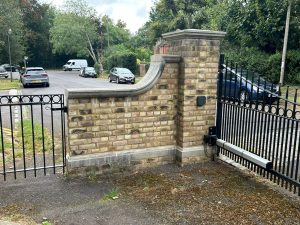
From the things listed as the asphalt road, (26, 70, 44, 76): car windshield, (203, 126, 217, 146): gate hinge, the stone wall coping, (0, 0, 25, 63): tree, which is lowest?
the asphalt road

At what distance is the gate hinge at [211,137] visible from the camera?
5.56 m

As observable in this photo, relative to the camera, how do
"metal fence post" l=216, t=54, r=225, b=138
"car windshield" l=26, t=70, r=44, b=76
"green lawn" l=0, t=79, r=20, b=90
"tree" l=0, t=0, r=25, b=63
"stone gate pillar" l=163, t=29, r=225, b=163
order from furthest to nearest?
"tree" l=0, t=0, r=25, b=63 < "green lawn" l=0, t=79, r=20, b=90 < "car windshield" l=26, t=70, r=44, b=76 < "metal fence post" l=216, t=54, r=225, b=138 < "stone gate pillar" l=163, t=29, r=225, b=163

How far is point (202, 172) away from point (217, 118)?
105 cm

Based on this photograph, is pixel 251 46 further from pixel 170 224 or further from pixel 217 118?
pixel 170 224

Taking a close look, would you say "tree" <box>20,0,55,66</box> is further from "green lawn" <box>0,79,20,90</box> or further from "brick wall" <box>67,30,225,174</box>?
"brick wall" <box>67,30,225,174</box>

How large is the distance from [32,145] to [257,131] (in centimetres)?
463

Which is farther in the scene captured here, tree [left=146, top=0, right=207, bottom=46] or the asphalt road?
tree [left=146, top=0, right=207, bottom=46]

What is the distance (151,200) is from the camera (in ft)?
13.9

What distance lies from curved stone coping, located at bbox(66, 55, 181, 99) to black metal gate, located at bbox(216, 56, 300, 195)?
1083 mm

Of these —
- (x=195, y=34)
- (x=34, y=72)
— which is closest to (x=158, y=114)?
(x=195, y=34)

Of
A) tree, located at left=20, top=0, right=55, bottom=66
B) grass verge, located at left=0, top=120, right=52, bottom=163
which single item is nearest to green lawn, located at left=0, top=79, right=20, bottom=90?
grass verge, located at left=0, top=120, right=52, bottom=163

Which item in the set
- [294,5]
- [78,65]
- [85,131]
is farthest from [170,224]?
[78,65]

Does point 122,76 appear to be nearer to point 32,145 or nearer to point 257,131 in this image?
point 32,145

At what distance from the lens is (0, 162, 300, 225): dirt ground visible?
3760 mm
